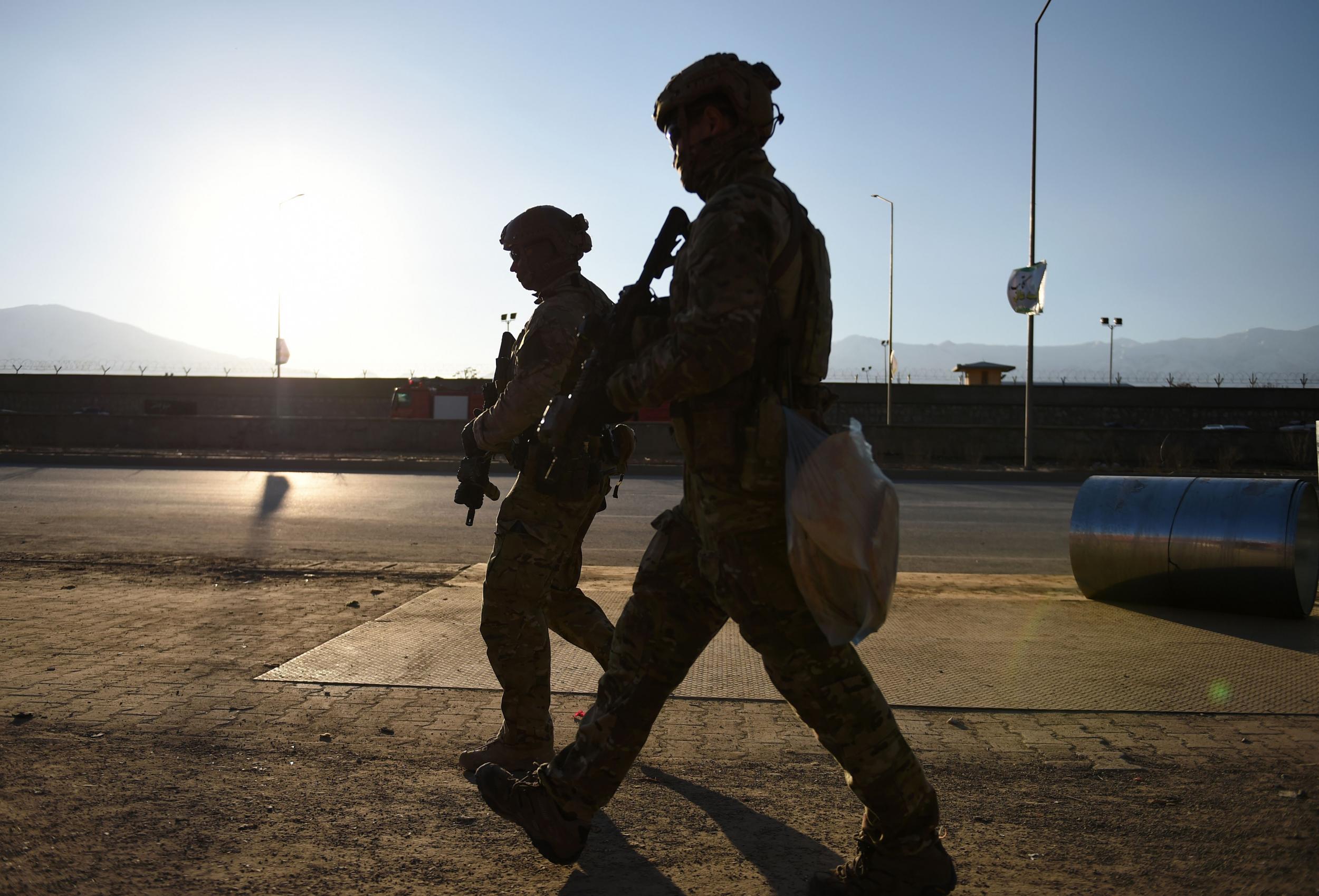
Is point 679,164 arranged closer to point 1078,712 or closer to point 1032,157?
point 1078,712

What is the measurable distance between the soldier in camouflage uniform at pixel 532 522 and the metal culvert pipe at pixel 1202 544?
12.5 ft

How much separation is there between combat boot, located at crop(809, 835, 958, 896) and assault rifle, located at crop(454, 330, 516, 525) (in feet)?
6.13

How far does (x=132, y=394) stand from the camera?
39.8 metres

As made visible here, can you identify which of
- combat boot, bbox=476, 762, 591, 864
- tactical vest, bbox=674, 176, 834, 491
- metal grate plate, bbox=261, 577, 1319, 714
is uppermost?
tactical vest, bbox=674, 176, 834, 491

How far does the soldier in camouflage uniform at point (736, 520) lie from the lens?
2.33 meters

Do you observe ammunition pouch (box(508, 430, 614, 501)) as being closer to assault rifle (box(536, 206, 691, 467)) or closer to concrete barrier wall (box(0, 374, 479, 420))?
assault rifle (box(536, 206, 691, 467))

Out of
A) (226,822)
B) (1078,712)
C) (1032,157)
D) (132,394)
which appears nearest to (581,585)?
(1078,712)

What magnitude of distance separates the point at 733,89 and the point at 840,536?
1.12 m

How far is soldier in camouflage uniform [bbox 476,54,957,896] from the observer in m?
2.33

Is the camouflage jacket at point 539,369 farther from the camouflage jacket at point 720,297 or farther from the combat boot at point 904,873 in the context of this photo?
the combat boot at point 904,873

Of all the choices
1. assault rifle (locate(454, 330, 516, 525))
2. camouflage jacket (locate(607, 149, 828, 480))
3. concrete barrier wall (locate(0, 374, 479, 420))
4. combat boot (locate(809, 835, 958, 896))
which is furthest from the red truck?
combat boot (locate(809, 835, 958, 896))

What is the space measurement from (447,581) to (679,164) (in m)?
4.91

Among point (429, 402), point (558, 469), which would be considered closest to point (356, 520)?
point (558, 469)

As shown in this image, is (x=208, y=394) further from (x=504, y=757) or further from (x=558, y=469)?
(x=558, y=469)
